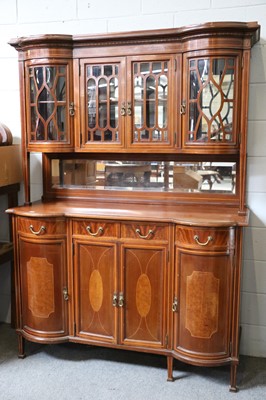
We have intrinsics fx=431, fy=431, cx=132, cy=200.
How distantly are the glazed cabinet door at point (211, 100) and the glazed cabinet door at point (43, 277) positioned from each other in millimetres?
1020

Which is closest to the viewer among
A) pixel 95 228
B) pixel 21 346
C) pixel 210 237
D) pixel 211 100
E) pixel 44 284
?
pixel 210 237

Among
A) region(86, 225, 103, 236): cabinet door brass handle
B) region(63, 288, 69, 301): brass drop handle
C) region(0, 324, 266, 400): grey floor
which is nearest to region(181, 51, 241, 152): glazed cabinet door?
region(86, 225, 103, 236): cabinet door brass handle

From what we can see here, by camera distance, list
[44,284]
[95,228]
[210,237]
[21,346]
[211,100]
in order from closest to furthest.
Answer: [210,237], [211,100], [95,228], [44,284], [21,346]

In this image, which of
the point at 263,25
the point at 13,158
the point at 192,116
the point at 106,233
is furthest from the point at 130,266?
the point at 263,25

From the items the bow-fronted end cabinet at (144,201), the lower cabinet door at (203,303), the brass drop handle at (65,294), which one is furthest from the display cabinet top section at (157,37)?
the brass drop handle at (65,294)

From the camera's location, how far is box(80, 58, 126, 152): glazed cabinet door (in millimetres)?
2699

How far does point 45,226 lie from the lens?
2670 millimetres

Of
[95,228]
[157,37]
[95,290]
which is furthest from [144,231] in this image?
[157,37]

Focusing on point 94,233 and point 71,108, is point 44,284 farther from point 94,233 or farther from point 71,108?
point 71,108

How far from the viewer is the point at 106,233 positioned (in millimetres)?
2623

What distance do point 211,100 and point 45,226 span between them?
1.26 m

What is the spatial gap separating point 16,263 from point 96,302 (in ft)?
1.95

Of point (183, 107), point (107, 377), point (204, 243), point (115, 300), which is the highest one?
point (183, 107)

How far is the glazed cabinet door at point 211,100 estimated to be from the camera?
2486 mm
